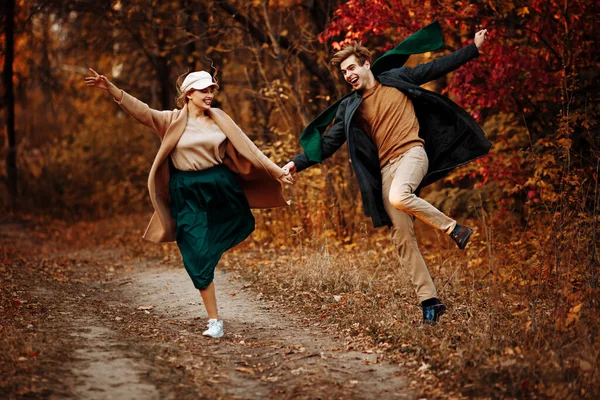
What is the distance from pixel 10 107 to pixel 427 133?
1526 centimetres

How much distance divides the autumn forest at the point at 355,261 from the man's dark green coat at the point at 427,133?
79 cm

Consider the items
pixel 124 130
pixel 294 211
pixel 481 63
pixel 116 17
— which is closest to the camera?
pixel 481 63

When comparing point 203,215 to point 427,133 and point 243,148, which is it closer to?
point 243,148

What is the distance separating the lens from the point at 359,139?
20.6 ft

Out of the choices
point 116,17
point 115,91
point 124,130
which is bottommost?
point 115,91

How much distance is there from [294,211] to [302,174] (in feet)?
2.04

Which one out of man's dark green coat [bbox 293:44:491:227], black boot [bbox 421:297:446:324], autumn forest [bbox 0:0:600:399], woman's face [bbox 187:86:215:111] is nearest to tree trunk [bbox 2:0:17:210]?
autumn forest [bbox 0:0:600:399]

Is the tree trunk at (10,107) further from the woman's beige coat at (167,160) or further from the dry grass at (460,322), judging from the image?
the woman's beige coat at (167,160)

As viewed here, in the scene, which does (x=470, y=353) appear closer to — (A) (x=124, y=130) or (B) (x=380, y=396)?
(B) (x=380, y=396)

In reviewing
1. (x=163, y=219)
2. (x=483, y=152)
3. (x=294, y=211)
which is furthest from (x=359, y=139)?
(x=294, y=211)

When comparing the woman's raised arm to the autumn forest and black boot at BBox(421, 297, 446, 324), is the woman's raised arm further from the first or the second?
black boot at BBox(421, 297, 446, 324)

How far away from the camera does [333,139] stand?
257 inches

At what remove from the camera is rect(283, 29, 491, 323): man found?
6043 mm

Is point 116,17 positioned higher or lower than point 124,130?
higher
